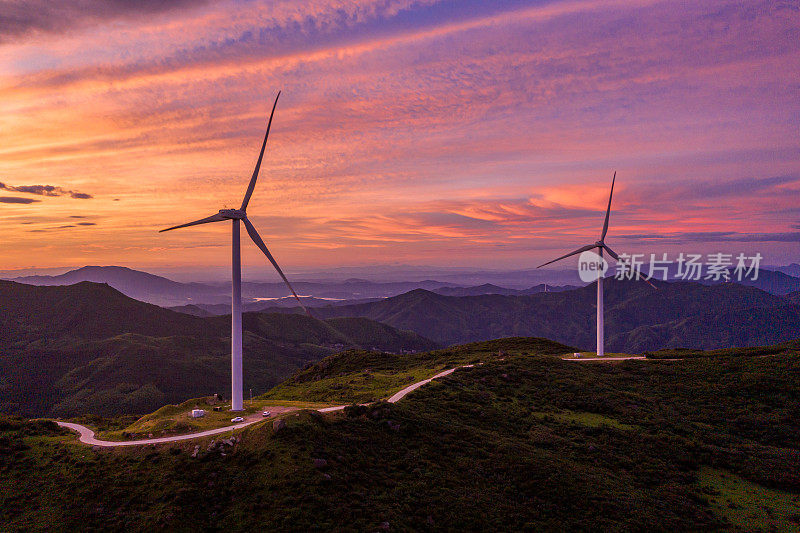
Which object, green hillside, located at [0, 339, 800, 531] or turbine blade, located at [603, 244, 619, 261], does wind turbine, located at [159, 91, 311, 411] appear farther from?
turbine blade, located at [603, 244, 619, 261]

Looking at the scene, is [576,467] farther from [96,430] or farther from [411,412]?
[96,430]

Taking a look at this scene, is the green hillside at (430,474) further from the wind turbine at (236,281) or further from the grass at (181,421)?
the wind turbine at (236,281)

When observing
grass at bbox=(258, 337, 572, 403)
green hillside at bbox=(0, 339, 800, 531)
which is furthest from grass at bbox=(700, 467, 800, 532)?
grass at bbox=(258, 337, 572, 403)

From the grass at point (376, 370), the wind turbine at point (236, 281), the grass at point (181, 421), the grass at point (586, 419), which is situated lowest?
the grass at point (376, 370)

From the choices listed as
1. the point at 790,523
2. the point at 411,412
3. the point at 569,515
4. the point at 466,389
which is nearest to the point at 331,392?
the point at 466,389

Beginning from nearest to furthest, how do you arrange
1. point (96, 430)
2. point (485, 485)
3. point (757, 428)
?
point (485, 485), point (96, 430), point (757, 428)

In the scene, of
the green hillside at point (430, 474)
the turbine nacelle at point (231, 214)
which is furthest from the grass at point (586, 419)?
the turbine nacelle at point (231, 214)
